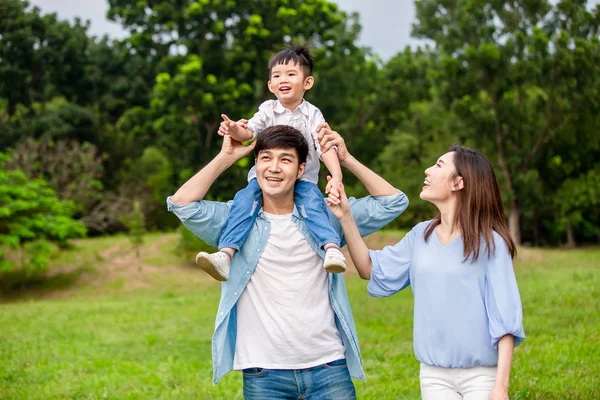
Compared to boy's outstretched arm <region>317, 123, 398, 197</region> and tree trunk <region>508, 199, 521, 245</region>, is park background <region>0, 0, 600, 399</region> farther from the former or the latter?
boy's outstretched arm <region>317, 123, 398, 197</region>

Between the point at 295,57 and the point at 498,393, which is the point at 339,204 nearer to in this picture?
the point at 295,57

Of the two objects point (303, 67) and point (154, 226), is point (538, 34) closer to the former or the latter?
point (154, 226)

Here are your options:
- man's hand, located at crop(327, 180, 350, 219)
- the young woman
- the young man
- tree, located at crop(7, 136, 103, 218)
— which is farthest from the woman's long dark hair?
tree, located at crop(7, 136, 103, 218)

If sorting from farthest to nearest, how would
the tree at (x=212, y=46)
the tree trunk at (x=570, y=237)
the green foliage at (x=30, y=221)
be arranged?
the tree trunk at (x=570, y=237)
the tree at (x=212, y=46)
the green foliage at (x=30, y=221)

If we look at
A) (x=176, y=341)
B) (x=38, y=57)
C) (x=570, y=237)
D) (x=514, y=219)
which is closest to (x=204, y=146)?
(x=38, y=57)

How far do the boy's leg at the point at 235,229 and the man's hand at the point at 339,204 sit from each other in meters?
0.34

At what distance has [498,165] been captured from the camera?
24.6 m

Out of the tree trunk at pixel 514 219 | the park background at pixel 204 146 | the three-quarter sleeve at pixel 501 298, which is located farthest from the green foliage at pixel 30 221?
the tree trunk at pixel 514 219

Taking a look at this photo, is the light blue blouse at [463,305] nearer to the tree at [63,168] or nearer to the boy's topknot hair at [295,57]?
the boy's topknot hair at [295,57]

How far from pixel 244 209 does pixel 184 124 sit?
59.5 feet

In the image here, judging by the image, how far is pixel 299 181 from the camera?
11.2 feet

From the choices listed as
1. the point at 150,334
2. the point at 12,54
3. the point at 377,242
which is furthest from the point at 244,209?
the point at 12,54

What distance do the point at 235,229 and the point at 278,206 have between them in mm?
225

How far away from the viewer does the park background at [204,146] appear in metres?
10.4
